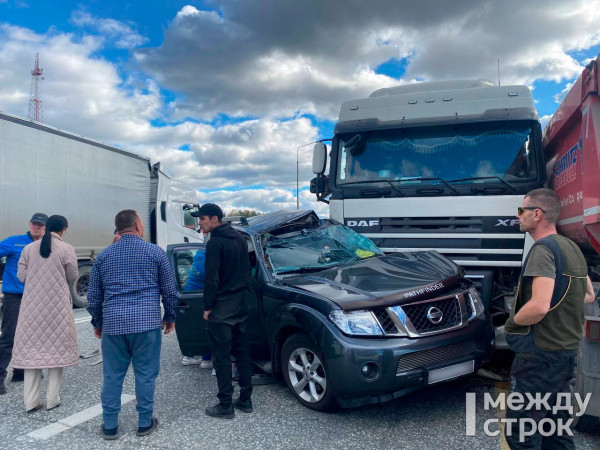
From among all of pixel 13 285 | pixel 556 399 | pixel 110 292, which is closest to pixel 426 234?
pixel 556 399

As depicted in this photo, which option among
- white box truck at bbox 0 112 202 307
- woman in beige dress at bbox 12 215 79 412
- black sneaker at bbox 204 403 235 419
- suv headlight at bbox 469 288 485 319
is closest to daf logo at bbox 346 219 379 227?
suv headlight at bbox 469 288 485 319

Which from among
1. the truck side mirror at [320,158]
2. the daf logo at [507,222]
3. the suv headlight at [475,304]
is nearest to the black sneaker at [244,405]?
the suv headlight at [475,304]

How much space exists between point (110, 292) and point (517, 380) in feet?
9.64

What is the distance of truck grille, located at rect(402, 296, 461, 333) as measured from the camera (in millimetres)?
3914

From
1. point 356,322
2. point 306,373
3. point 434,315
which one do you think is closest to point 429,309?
point 434,315

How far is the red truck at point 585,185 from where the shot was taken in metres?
3.34

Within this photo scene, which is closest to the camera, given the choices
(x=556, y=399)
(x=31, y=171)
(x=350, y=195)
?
(x=556, y=399)

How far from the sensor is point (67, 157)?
10172 millimetres

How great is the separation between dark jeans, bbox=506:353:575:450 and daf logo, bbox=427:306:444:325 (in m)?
1.09

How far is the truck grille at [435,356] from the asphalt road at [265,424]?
1.67 ft

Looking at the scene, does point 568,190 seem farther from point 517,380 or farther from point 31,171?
point 31,171

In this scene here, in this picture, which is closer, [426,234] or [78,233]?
[426,234]

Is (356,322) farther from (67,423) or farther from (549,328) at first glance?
(67,423)

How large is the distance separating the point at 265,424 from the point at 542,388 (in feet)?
7.10
